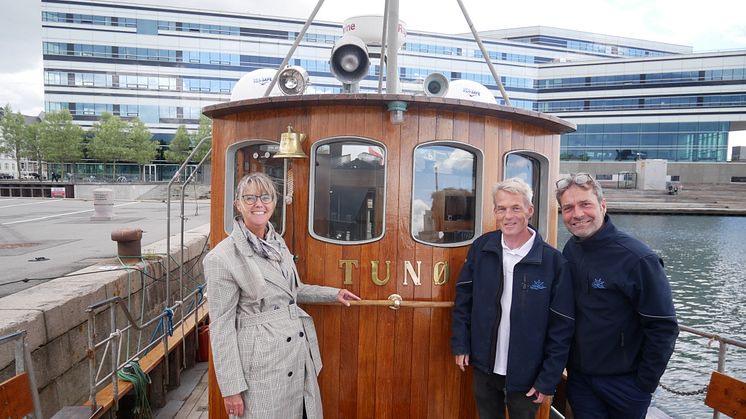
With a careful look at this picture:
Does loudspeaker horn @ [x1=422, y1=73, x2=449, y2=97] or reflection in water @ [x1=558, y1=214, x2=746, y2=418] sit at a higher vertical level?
loudspeaker horn @ [x1=422, y1=73, x2=449, y2=97]

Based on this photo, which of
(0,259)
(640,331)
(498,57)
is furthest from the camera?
(498,57)

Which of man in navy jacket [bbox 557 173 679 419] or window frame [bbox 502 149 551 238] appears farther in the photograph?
window frame [bbox 502 149 551 238]

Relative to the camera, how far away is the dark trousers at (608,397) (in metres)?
2.40

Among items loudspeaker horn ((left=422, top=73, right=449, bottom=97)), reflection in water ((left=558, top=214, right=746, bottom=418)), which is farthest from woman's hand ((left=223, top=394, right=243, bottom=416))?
reflection in water ((left=558, top=214, right=746, bottom=418))

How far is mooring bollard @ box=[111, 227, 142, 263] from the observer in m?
7.24

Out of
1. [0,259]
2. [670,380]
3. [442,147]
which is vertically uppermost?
[442,147]

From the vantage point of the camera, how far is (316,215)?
132 inches

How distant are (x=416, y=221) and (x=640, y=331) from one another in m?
1.56

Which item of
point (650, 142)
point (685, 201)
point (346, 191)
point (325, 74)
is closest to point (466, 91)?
point (346, 191)

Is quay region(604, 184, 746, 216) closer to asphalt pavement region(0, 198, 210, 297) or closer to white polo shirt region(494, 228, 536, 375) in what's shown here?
asphalt pavement region(0, 198, 210, 297)

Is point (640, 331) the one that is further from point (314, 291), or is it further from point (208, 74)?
point (208, 74)

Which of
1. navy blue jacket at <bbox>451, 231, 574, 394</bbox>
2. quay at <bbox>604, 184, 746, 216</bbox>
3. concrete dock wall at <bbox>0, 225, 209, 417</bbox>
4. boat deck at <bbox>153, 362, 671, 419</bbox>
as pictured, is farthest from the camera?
quay at <bbox>604, 184, 746, 216</bbox>

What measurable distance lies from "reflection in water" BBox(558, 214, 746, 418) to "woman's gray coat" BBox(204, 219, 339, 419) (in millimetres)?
5069

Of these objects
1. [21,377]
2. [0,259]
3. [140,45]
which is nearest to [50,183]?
[140,45]
